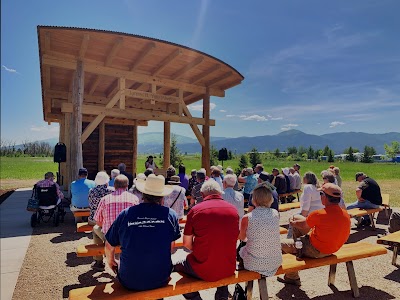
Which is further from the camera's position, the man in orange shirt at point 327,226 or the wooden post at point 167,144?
the wooden post at point 167,144

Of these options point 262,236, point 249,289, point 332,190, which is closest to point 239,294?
point 249,289

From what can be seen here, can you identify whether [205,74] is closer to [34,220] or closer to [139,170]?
[34,220]

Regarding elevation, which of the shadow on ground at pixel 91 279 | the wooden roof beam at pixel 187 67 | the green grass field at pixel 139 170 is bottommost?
the green grass field at pixel 139 170

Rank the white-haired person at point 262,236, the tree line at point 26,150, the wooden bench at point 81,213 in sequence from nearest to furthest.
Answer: the white-haired person at point 262,236
the wooden bench at point 81,213
the tree line at point 26,150

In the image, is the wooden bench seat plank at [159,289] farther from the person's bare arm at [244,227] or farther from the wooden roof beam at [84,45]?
the wooden roof beam at [84,45]

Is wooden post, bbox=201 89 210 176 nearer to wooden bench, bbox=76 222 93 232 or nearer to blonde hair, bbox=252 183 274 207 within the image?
wooden bench, bbox=76 222 93 232

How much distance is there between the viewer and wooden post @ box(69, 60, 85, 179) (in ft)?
28.5

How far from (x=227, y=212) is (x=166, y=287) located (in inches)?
37.1

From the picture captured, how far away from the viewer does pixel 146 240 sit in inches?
100

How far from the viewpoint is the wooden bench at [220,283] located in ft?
8.41

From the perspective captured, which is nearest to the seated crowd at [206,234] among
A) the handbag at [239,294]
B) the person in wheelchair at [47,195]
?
the handbag at [239,294]

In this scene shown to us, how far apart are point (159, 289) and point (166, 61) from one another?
26.7 feet

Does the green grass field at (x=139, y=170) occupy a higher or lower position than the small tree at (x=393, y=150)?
lower

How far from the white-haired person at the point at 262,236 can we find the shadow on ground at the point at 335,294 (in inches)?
34.5
